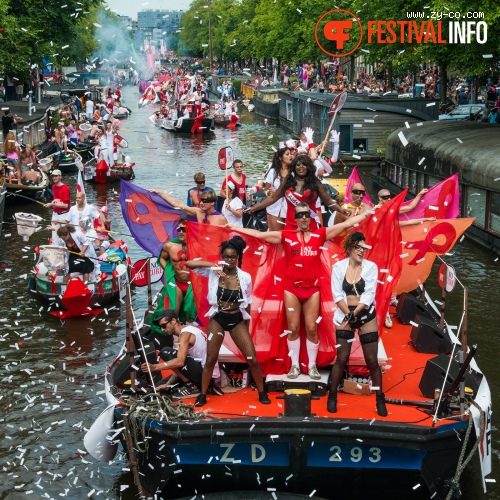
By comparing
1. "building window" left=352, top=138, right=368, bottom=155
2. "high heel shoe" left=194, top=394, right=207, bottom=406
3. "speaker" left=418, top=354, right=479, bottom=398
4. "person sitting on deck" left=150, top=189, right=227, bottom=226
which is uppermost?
"person sitting on deck" left=150, top=189, right=227, bottom=226

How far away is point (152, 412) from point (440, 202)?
6.47 meters

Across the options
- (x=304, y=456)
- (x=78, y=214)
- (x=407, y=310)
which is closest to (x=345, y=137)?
(x=78, y=214)

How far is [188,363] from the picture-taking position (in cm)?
1023

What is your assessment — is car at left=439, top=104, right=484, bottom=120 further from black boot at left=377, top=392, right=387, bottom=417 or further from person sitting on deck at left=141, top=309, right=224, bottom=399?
black boot at left=377, top=392, right=387, bottom=417

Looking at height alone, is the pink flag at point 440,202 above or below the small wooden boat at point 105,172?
above

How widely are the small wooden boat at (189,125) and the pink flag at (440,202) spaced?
41.9 meters

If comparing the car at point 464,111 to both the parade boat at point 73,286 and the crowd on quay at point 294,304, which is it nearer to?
the parade boat at point 73,286

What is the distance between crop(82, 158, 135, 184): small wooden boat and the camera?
3525 centimetres

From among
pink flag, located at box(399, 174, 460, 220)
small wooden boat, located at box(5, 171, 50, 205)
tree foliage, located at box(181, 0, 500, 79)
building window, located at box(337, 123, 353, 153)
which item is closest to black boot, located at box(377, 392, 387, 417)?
pink flag, located at box(399, 174, 460, 220)

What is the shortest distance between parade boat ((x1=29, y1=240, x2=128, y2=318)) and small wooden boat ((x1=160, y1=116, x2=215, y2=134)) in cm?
3681

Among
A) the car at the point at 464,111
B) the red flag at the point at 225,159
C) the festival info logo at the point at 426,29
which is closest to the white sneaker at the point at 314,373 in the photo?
the red flag at the point at 225,159

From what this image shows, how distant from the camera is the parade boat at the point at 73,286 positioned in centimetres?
1789

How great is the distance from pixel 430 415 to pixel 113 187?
27176 millimetres

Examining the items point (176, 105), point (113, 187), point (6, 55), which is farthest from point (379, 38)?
point (176, 105)
